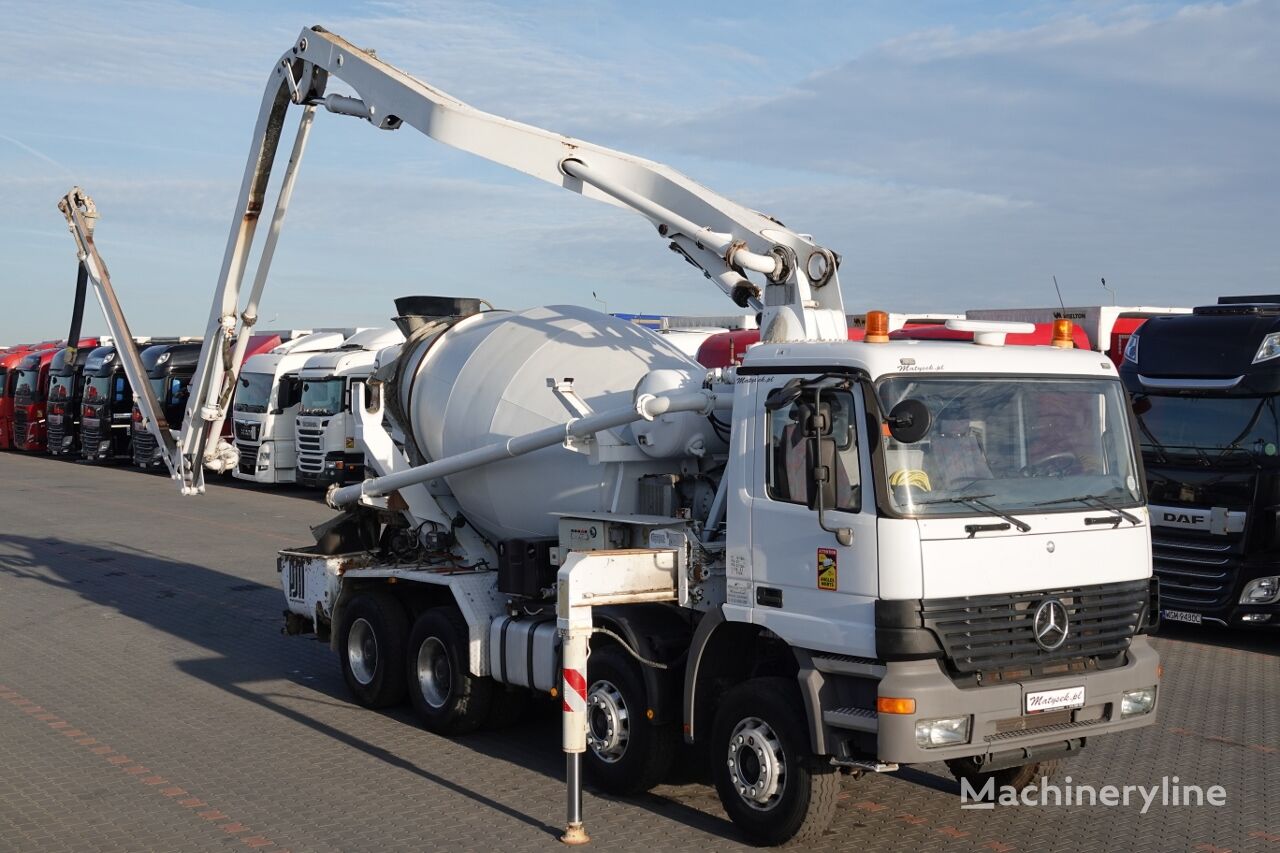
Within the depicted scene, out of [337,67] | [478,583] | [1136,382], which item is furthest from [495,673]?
[1136,382]

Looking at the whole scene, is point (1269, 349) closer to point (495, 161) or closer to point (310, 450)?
point (495, 161)

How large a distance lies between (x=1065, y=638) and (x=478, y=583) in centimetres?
445

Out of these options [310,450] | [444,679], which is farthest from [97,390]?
[444,679]

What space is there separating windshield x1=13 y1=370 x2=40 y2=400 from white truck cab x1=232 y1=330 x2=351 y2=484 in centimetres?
1624

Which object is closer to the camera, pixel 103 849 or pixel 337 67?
pixel 103 849

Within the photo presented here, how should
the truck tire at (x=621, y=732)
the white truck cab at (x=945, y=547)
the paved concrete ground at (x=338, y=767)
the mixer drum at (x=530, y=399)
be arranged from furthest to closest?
the mixer drum at (x=530, y=399), the truck tire at (x=621, y=732), the paved concrete ground at (x=338, y=767), the white truck cab at (x=945, y=547)

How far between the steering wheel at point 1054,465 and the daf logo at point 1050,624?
685 mm

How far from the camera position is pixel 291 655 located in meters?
13.0

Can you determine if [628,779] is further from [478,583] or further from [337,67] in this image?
[337,67]

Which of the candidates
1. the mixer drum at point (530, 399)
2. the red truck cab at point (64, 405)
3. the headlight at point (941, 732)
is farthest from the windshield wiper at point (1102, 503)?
the red truck cab at point (64, 405)

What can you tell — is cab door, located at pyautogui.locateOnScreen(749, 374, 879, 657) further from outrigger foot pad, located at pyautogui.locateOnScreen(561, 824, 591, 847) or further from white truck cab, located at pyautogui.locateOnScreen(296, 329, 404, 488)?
white truck cab, located at pyautogui.locateOnScreen(296, 329, 404, 488)

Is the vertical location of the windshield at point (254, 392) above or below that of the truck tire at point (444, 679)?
above

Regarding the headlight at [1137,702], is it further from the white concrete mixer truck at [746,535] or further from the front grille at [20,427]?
the front grille at [20,427]

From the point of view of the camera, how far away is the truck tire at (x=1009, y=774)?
8.47m
